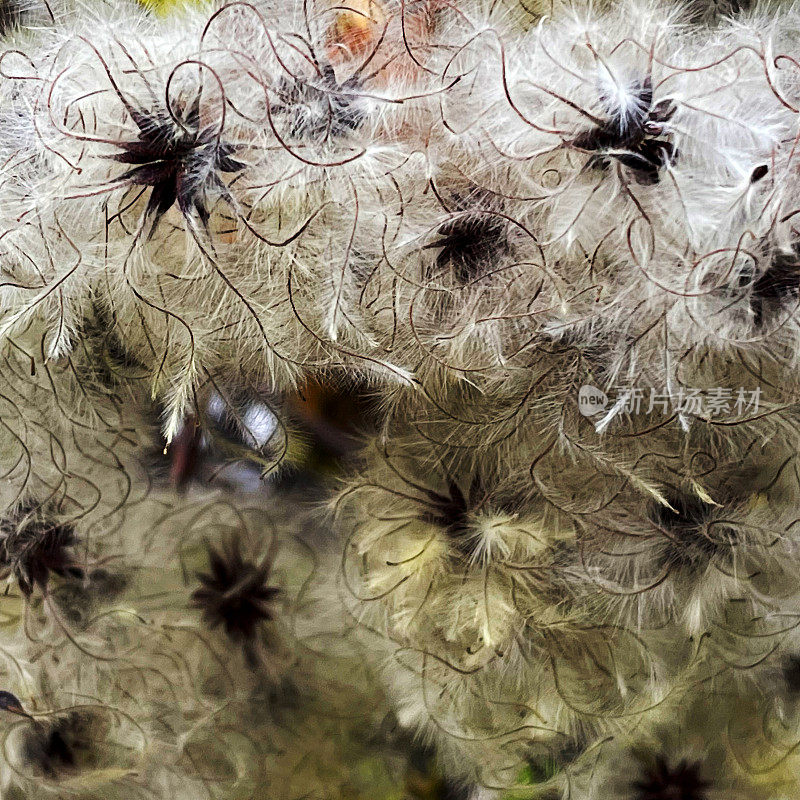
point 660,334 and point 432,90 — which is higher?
point 432,90

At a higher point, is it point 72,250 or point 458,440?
point 72,250

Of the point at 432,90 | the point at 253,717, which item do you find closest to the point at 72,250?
the point at 432,90

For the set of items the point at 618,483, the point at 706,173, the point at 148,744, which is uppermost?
the point at 706,173

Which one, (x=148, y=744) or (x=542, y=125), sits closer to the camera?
(x=542, y=125)

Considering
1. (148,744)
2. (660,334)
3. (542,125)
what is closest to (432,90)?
(542,125)

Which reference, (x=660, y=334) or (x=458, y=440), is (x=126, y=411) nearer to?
(x=458, y=440)

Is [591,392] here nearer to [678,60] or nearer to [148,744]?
[678,60]
